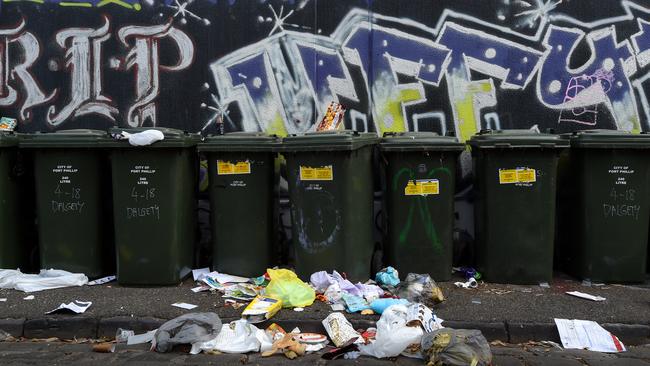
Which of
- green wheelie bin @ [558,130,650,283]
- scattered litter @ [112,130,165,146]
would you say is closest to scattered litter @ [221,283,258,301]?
scattered litter @ [112,130,165,146]

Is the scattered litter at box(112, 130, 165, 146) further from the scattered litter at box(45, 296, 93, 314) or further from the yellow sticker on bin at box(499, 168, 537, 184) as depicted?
the yellow sticker on bin at box(499, 168, 537, 184)

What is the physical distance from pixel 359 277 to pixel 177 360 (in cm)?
194

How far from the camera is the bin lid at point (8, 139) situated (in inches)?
221

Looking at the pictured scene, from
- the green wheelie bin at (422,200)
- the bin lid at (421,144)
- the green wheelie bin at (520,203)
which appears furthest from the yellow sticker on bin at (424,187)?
the green wheelie bin at (520,203)

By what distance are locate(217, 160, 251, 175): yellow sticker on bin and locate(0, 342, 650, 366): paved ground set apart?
1.87m

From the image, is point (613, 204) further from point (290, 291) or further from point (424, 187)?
point (290, 291)

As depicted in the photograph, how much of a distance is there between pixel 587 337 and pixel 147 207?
3867 mm

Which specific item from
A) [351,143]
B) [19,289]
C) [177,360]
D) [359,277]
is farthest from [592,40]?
[19,289]

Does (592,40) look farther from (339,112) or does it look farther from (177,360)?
(177,360)

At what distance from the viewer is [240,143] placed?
5527mm

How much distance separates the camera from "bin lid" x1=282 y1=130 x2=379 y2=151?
205 inches

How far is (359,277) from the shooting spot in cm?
545

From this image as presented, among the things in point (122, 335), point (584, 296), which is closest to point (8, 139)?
point (122, 335)

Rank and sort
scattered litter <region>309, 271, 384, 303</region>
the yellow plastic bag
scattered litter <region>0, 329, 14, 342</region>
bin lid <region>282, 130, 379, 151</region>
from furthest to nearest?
bin lid <region>282, 130, 379, 151</region>, scattered litter <region>309, 271, 384, 303</region>, the yellow plastic bag, scattered litter <region>0, 329, 14, 342</region>
